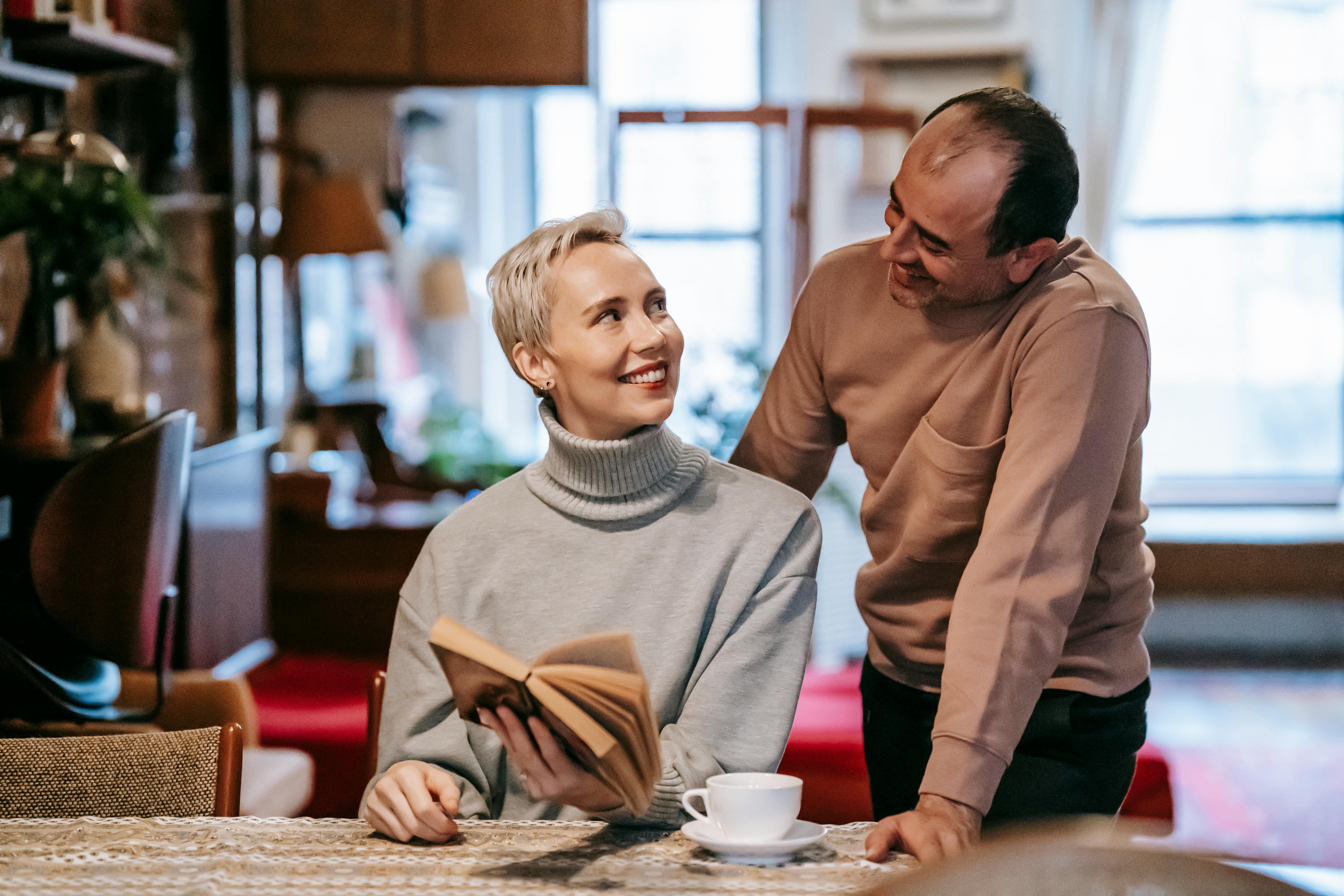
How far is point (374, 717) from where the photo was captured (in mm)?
1457

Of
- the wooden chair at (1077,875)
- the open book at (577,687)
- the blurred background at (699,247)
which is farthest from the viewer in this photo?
the blurred background at (699,247)

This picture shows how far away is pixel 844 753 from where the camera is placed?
2785 mm

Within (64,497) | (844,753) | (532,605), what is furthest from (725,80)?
(532,605)

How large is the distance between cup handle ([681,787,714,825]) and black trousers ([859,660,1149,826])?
1.35 ft

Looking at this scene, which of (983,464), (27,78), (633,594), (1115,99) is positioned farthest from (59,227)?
(1115,99)

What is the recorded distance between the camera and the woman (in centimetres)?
131

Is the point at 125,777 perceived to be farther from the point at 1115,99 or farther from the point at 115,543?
the point at 1115,99

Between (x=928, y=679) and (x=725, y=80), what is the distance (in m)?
4.62

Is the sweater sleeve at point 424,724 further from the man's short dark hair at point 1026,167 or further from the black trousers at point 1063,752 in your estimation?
the man's short dark hair at point 1026,167

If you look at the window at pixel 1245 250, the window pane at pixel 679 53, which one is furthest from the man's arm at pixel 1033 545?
the window pane at pixel 679 53

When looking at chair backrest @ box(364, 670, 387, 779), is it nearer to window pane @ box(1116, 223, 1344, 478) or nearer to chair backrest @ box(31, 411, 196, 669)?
chair backrest @ box(31, 411, 196, 669)

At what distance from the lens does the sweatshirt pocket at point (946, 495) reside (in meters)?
1.45

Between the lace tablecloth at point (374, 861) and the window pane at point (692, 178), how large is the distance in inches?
177

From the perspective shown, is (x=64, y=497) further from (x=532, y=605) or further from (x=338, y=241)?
(x=338, y=241)
